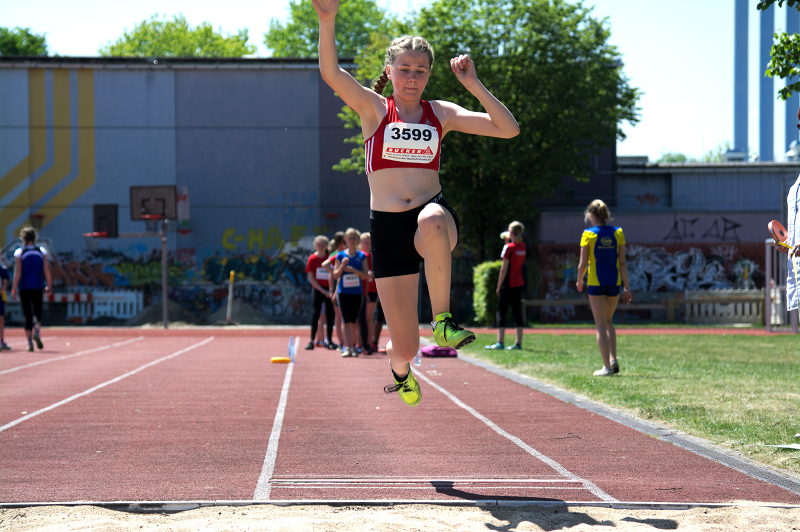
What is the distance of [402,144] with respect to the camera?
5965mm

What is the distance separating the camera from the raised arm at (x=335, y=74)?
584 centimetres

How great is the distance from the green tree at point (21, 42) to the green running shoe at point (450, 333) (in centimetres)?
6116

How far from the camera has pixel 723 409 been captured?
363 inches

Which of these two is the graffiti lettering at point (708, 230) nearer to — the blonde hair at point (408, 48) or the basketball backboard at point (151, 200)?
the basketball backboard at point (151, 200)

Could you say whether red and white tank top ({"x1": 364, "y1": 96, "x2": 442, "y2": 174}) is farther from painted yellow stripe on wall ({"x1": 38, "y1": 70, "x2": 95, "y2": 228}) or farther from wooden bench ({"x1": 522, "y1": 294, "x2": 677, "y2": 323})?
painted yellow stripe on wall ({"x1": 38, "y1": 70, "x2": 95, "y2": 228})

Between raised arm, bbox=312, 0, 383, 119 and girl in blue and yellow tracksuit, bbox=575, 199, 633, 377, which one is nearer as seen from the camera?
raised arm, bbox=312, 0, 383, 119

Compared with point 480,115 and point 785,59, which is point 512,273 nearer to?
point 785,59

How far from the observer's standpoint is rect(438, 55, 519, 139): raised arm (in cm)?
605

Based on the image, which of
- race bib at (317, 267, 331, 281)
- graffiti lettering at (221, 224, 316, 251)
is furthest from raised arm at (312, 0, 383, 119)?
graffiti lettering at (221, 224, 316, 251)

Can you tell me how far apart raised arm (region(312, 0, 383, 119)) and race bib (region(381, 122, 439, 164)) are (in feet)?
0.67

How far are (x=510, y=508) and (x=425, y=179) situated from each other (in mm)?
1914

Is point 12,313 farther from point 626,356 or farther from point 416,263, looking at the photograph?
point 416,263

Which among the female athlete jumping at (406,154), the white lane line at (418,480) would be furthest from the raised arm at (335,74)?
the white lane line at (418,480)

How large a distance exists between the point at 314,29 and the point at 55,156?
3237 cm
